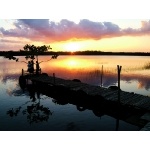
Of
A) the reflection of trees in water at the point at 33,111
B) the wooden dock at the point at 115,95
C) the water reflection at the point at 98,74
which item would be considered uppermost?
the wooden dock at the point at 115,95

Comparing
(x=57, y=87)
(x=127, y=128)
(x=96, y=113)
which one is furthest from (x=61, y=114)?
(x=57, y=87)

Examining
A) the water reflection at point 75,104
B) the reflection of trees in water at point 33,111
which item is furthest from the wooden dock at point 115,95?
the reflection of trees in water at point 33,111

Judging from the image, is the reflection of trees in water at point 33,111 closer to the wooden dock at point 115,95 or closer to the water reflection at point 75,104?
the water reflection at point 75,104

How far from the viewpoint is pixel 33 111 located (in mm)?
24547

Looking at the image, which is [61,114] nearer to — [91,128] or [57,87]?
[91,128]

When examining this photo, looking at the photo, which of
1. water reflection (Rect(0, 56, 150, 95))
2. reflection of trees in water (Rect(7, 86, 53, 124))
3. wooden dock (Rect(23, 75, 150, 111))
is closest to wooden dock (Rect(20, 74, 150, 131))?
wooden dock (Rect(23, 75, 150, 111))

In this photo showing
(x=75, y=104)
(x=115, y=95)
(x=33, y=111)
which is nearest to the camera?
(x=115, y=95)

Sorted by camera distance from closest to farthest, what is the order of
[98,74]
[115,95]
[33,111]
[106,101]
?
[106,101], [115,95], [33,111], [98,74]

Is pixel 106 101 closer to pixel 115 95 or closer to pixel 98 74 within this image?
pixel 115 95

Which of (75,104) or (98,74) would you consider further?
(98,74)

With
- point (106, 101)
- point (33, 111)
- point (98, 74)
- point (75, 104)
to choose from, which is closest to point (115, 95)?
point (106, 101)

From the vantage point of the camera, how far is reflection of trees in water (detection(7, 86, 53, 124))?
21.7 metres

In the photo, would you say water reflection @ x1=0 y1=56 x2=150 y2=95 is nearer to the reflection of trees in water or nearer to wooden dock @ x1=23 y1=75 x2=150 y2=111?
wooden dock @ x1=23 y1=75 x2=150 y2=111

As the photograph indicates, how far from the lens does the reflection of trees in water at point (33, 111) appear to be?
2169cm
